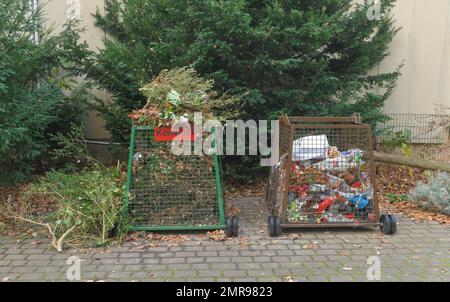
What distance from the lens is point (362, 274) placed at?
394 centimetres

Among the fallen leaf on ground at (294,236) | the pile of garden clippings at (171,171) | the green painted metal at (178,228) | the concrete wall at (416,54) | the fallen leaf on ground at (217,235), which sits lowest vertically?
the fallen leaf on ground at (294,236)

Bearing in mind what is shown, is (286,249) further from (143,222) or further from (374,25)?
(374,25)

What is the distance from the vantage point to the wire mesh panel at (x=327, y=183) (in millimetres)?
4934

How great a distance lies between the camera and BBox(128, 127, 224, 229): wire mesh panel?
189 inches

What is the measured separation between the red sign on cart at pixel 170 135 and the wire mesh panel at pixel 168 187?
57 mm

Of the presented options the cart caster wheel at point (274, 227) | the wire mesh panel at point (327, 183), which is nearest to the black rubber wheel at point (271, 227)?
the cart caster wheel at point (274, 227)

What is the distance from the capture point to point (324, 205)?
195 inches

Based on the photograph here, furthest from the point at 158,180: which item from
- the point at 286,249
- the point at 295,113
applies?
the point at 295,113

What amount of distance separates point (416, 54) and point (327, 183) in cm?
422

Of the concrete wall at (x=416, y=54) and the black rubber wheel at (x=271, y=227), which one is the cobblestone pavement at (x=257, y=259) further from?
the concrete wall at (x=416, y=54)

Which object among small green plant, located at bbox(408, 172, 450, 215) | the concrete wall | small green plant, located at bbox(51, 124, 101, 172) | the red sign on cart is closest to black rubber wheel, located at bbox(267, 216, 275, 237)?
the red sign on cart

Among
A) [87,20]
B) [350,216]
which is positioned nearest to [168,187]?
[350,216]

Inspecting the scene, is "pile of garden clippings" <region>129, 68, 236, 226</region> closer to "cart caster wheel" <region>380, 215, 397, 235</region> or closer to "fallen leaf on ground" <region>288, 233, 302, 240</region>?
"fallen leaf on ground" <region>288, 233, 302, 240</region>

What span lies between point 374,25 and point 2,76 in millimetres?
5033
